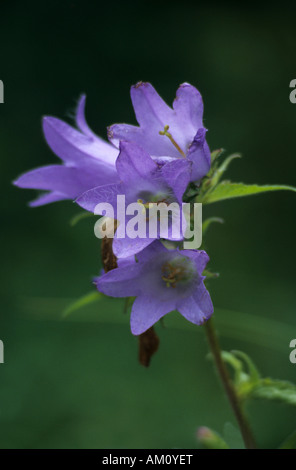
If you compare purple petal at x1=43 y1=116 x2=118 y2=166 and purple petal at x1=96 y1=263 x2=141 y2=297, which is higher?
purple petal at x1=43 y1=116 x2=118 y2=166

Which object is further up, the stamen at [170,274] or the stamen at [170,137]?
the stamen at [170,137]

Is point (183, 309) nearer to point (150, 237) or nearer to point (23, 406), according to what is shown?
point (150, 237)

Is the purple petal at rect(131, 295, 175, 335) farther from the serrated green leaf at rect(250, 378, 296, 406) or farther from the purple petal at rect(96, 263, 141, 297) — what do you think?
the serrated green leaf at rect(250, 378, 296, 406)

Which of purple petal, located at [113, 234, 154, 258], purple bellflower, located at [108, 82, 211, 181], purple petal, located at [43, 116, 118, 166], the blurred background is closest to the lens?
purple petal, located at [113, 234, 154, 258]

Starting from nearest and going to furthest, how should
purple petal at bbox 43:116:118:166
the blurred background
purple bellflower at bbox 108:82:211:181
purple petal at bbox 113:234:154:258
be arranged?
purple petal at bbox 113:234:154:258
purple bellflower at bbox 108:82:211:181
purple petal at bbox 43:116:118:166
the blurred background

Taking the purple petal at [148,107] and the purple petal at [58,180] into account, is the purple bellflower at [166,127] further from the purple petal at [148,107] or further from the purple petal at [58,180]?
the purple petal at [58,180]

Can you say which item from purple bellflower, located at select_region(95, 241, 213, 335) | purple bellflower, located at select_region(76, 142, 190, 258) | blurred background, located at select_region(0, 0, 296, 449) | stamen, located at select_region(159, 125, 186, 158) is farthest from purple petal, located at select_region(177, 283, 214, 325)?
blurred background, located at select_region(0, 0, 296, 449)

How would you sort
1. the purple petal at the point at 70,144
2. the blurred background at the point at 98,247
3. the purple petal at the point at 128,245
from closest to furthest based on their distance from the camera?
the purple petal at the point at 128,245 → the purple petal at the point at 70,144 → the blurred background at the point at 98,247

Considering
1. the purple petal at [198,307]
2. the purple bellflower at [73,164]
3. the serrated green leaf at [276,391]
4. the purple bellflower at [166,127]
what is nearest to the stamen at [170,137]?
the purple bellflower at [166,127]
